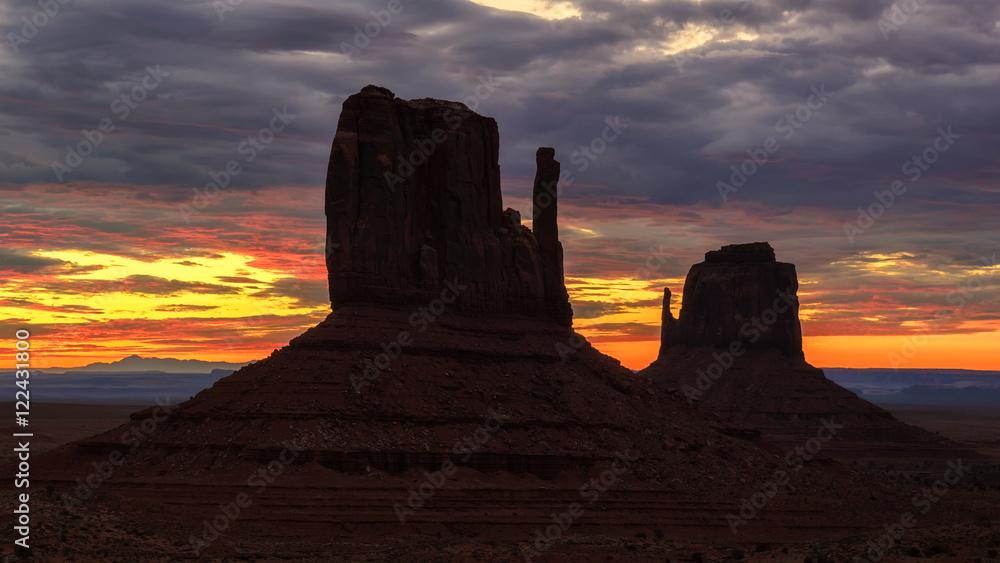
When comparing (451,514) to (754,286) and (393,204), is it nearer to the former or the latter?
(393,204)

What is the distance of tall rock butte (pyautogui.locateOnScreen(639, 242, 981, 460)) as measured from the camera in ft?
547

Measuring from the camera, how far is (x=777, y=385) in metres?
180

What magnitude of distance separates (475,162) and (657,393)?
2408cm

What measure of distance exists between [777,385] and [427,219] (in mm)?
95475

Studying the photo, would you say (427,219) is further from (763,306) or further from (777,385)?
(763,306)

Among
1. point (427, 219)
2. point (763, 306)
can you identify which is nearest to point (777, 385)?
point (763, 306)

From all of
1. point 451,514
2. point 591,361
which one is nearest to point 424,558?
point 451,514

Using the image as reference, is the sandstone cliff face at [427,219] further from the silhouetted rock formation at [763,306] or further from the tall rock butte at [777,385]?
the silhouetted rock formation at [763,306]

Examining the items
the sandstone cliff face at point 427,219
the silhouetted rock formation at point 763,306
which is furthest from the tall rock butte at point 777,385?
the sandstone cliff face at point 427,219

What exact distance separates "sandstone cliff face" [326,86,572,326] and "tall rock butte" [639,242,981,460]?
2156 inches

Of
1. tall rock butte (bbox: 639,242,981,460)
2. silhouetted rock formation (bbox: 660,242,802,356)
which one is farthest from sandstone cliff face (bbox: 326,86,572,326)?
Answer: silhouetted rock formation (bbox: 660,242,802,356)

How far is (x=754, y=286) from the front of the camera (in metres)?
197

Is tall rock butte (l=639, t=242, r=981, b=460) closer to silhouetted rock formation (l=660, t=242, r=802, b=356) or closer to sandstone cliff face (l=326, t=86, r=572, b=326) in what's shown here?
silhouetted rock formation (l=660, t=242, r=802, b=356)

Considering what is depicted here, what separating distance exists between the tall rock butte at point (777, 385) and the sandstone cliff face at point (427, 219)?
54760 millimetres
